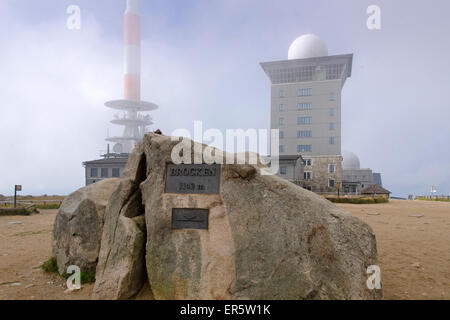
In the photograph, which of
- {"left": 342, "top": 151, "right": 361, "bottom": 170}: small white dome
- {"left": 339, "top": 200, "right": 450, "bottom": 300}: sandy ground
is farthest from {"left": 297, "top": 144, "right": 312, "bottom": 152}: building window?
{"left": 339, "top": 200, "right": 450, "bottom": 300}: sandy ground

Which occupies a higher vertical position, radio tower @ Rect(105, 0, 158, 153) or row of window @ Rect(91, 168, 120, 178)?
radio tower @ Rect(105, 0, 158, 153)

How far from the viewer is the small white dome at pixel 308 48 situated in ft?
184

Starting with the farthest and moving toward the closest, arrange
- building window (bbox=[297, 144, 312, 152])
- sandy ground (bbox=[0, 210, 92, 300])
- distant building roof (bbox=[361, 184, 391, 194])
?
building window (bbox=[297, 144, 312, 152])
distant building roof (bbox=[361, 184, 391, 194])
sandy ground (bbox=[0, 210, 92, 300])

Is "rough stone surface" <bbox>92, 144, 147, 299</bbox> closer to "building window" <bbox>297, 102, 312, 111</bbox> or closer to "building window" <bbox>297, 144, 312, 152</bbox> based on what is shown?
"building window" <bbox>297, 144, 312, 152</bbox>

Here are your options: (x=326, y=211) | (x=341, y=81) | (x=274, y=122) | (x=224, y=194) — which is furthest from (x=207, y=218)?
(x=341, y=81)

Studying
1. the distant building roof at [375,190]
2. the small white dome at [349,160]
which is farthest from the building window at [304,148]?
the small white dome at [349,160]

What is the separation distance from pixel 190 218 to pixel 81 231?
11.7ft

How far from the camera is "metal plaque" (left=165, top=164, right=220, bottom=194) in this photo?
221 inches

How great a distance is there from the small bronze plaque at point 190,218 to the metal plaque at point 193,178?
399mm

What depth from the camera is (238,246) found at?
516 cm

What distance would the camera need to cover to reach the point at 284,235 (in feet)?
16.5

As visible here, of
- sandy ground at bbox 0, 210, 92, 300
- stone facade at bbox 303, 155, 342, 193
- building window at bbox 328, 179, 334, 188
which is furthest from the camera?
building window at bbox 328, 179, 334, 188

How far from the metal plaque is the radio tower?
61627 mm

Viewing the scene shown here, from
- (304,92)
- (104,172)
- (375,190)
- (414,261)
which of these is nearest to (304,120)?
(304,92)
